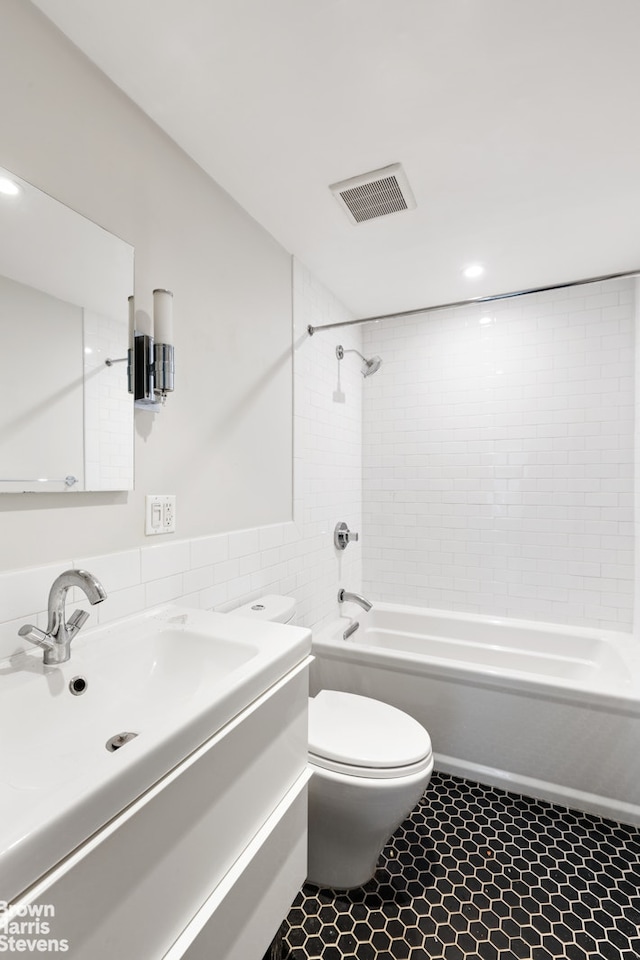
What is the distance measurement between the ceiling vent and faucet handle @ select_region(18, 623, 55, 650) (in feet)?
5.73

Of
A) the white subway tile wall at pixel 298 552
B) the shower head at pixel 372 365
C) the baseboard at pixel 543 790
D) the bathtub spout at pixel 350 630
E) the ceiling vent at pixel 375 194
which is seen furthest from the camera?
the shower head at pixel 372 365

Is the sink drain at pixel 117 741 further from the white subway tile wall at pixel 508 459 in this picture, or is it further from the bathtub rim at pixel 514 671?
the white subway tile wall at pixel 508 459

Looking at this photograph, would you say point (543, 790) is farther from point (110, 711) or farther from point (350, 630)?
point (110, 711)

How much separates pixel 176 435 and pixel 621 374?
2.44 metres

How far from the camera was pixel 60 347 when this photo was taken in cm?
114

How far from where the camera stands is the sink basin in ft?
1.78

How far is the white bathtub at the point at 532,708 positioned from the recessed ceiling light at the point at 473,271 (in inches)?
78.5

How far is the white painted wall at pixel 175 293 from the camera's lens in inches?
42.3

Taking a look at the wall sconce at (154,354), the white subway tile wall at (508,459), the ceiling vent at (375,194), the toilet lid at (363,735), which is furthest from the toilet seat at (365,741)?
the ceiling vent at (375,194)

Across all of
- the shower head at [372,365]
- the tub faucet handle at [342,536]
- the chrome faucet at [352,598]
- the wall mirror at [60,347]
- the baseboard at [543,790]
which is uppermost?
the shower head at [372,365]

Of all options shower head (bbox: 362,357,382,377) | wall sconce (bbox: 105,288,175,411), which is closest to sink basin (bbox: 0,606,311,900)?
wall sconce (bbox: 105,288,175,411)

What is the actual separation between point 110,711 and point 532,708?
170 centimetres

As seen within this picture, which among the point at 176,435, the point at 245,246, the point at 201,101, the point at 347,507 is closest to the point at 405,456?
the point at 347,507

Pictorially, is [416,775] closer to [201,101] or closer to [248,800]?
[248,800]
